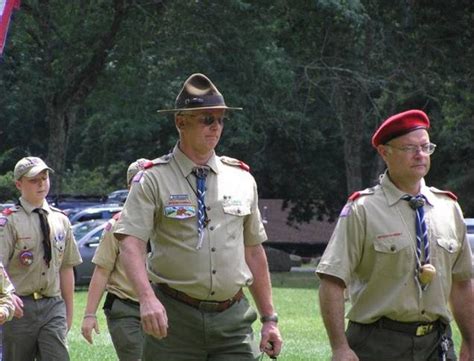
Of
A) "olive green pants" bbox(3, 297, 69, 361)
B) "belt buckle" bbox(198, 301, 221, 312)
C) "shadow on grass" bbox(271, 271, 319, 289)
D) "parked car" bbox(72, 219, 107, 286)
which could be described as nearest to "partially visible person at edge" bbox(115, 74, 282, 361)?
"belt buckle" bbox(198, 301, 221, 312)

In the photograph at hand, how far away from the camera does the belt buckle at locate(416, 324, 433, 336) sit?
21.4 feet

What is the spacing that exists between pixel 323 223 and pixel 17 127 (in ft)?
45.6

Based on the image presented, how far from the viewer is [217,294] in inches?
→ 275

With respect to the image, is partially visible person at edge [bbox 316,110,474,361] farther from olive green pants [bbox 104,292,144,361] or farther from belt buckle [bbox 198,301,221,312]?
olive green pants [bbox 104,292,144,361]

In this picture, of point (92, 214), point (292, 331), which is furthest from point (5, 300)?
point (92, 214)

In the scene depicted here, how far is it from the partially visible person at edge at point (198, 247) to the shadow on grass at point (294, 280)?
24.3 meters

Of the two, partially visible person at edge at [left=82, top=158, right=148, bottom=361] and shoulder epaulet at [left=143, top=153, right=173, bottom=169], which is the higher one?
shoulder epaulet at [left=143, top=153, right=173, bottom=169]

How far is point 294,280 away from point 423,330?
1115 inches

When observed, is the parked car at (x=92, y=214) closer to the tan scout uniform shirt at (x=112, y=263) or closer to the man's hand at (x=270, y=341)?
→ the tan scout uniform shirt at (x=112, y=263)

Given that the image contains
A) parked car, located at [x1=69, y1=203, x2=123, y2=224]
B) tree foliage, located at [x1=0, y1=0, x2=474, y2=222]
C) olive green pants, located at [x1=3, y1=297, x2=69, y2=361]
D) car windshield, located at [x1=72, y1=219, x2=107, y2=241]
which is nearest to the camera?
olive green pants, located at [x1=3, y1=297, x2=69, y2=361]

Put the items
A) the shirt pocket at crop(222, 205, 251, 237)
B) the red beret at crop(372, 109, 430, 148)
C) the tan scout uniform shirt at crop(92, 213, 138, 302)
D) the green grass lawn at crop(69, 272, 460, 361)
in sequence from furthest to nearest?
the green grass lawn at crop(69, 272, 460, 361)
the tan scout uniform shirt at crop(92, 213, 138, 302)
the shirt pocket at crop(222, 205, 251, 237)
the red beret at crop(372, 109, 430, 148)

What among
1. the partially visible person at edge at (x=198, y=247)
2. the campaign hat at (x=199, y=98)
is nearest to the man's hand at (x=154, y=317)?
the partially visible person at edge at (x=198, y=247)

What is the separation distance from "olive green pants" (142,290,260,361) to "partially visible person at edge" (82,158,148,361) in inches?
88.7

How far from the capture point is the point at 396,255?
254 inches
